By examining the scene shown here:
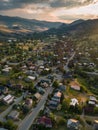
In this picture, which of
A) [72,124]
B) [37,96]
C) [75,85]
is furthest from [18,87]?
[72,124]

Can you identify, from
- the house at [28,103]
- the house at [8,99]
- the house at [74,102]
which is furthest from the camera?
the house at [74,102]

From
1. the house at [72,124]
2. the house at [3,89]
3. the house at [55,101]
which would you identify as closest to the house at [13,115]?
the house at [55,101]

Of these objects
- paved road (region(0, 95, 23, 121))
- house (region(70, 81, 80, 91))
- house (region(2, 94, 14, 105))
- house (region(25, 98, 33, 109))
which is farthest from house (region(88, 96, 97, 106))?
house (region(2, 94, 14, 105))

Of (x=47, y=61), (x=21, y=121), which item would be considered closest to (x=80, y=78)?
(x=47, y=61)

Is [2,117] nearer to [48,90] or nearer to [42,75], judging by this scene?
[48,90]

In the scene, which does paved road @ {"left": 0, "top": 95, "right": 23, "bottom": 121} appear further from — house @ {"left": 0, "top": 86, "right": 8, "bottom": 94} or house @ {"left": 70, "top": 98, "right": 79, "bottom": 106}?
house @ {"left": 70, "top": 98, "right": 79, "bottom": 106}

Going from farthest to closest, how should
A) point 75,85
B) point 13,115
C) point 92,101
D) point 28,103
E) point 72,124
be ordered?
point 75,85 → point 92,101 → point 28,103 → point 13,115 → point 72,124

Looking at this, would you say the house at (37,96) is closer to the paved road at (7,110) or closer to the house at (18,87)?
the paved road at (7,110)

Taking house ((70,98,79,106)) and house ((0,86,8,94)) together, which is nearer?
house ((70,98,79,106))

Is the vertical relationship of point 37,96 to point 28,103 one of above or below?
below

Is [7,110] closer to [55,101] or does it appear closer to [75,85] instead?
[55,101]

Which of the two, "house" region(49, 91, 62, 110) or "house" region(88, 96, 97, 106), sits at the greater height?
"house" region(49, 91, 62, 110)
